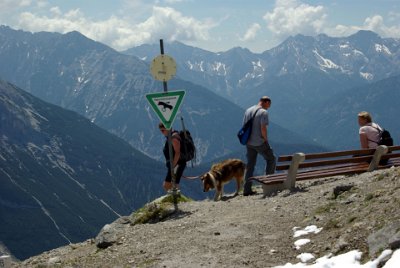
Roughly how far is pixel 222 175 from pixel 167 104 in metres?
4.32

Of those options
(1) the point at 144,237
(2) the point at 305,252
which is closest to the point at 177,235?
(1) the point at 144,237

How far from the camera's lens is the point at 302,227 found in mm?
10195

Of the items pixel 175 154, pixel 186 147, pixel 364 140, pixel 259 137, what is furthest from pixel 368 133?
pixel 175 154

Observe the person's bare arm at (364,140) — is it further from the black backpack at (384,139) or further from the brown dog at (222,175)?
the brown dog at (222,175)

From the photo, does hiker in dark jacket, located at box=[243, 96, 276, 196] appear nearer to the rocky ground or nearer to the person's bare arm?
the rocky ground

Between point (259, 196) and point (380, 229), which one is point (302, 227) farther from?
point (259, 196)

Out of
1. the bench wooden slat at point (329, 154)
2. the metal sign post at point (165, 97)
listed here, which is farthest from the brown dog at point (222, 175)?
the metal sign post at point (165, 97)

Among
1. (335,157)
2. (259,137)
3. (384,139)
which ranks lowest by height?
(335,157)

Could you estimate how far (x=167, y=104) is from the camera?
43.9ft

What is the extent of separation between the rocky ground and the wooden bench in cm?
63

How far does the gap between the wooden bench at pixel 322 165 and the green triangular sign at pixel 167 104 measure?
9.51 feet

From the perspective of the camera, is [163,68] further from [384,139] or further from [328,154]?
[384,139]

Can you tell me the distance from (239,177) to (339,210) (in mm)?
6889

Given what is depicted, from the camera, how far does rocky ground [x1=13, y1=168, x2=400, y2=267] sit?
8734mm
